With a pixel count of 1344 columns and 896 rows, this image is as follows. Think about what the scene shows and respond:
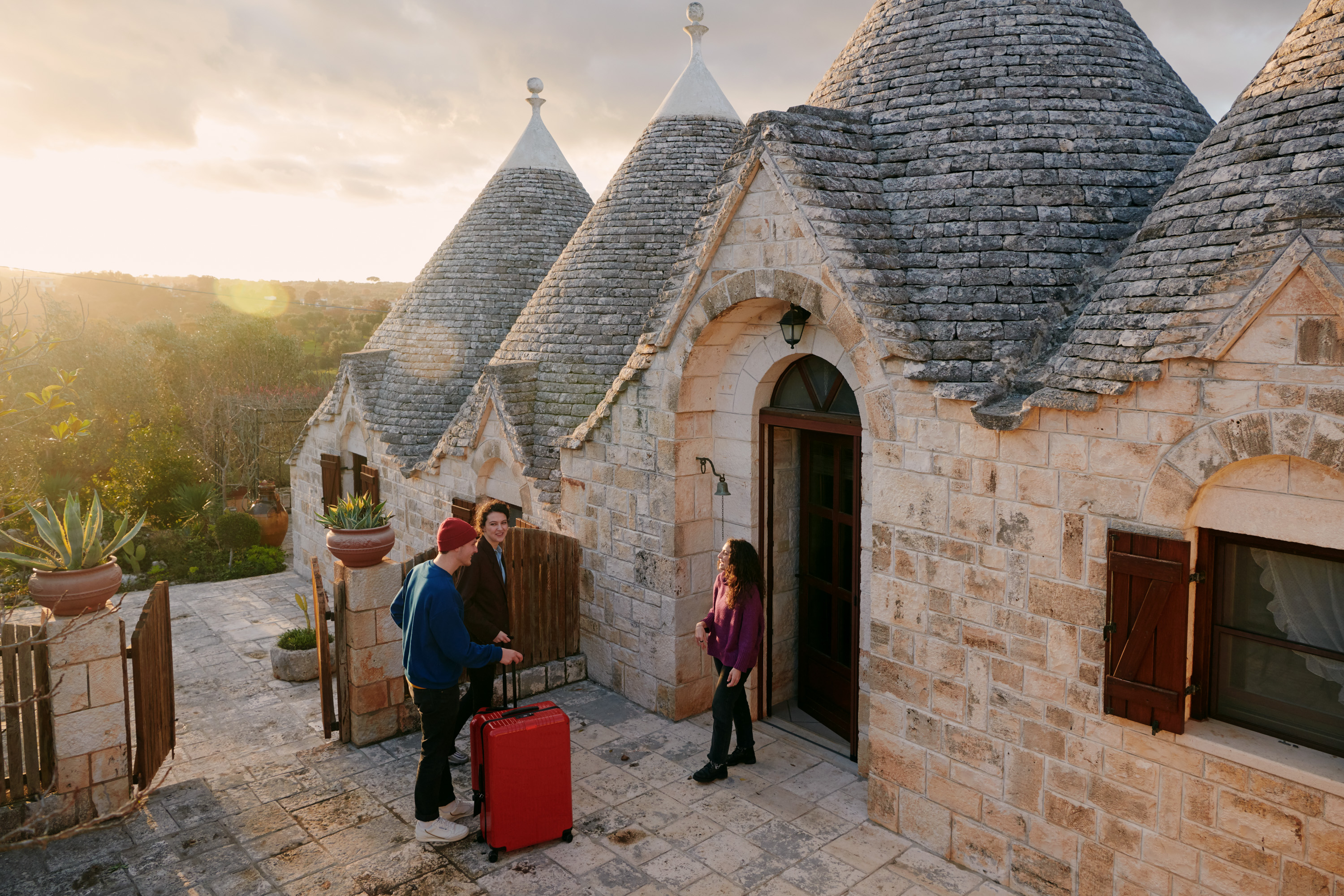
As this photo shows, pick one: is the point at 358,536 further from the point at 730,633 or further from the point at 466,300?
the point at 466,300

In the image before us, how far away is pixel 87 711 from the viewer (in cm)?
605

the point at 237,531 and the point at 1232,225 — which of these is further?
the point at 237,531

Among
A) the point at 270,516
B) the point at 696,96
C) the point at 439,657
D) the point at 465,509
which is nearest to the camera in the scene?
the point at 439,657

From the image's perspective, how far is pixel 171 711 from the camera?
7.09 metres

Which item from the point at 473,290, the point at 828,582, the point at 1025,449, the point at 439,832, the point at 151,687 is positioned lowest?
the point at 439,832

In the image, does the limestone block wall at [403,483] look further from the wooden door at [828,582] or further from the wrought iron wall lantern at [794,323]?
the wrought iron wall lantern at [794,323]

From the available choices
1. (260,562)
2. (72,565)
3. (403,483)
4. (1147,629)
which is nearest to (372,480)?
(403,483)

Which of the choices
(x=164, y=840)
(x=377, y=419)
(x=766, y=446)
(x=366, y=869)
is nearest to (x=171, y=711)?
(x=164, y=840)

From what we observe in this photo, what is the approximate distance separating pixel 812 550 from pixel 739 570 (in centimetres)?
171

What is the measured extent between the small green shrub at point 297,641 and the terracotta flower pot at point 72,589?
134 inches

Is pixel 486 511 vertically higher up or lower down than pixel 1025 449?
lower down

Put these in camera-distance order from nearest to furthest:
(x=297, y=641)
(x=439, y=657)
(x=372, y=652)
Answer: (x=439, y=657), (x=372, y=652), (x=297, y=641)

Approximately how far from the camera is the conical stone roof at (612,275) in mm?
10828

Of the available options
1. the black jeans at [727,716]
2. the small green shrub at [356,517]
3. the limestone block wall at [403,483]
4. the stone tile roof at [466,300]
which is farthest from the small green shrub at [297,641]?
the black jeans at [727,716]
